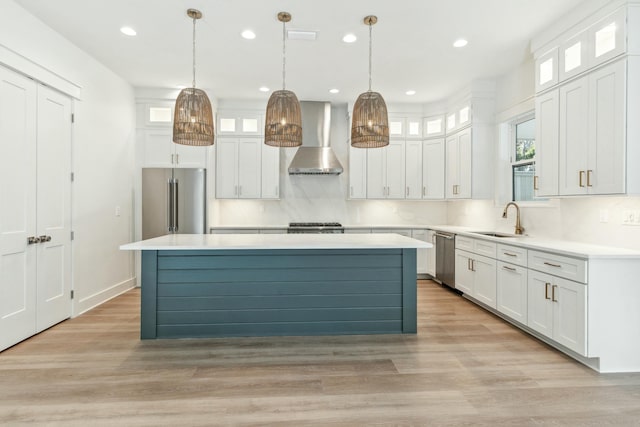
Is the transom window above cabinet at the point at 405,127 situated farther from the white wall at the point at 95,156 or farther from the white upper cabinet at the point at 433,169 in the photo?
the white wall at the point at 95,156

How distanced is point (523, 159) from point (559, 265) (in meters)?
2.12

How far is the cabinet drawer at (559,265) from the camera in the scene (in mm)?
2517

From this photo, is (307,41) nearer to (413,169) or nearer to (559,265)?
(413,169)

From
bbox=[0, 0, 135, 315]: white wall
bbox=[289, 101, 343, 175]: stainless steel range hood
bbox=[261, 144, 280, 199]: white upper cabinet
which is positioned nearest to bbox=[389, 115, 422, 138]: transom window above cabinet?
bbox=[289, 101, 343, 175]: stainless steel range hood

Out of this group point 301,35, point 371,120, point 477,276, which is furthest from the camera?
point 477,276

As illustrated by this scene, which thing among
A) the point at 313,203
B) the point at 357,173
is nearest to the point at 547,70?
the point at 357,173

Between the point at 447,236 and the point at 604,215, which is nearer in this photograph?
the point at 604,215

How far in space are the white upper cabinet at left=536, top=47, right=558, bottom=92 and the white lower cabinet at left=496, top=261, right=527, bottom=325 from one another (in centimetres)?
180

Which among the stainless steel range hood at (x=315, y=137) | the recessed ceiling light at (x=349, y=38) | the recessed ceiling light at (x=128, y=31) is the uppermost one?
the recessed ceiling light at (x=349, y=38)

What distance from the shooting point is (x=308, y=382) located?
2330 mm

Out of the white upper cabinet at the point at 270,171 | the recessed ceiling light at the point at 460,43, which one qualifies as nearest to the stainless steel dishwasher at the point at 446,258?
the recessed ceiling light at the point at 460,43

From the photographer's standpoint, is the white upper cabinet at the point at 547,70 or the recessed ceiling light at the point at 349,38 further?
the recessed ceiling light at the point at 349,38

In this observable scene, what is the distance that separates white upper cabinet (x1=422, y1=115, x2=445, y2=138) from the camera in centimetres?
552

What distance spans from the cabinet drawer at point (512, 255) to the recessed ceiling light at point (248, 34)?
3.36 m
